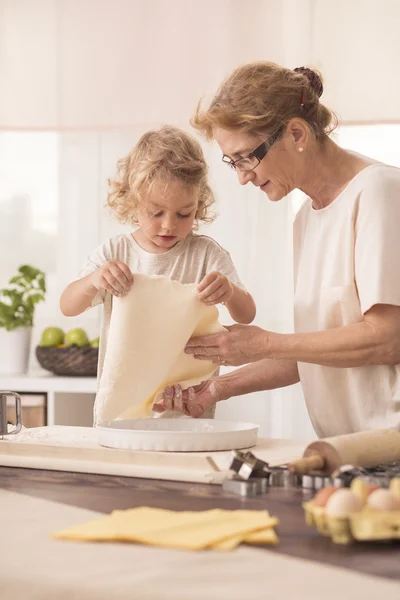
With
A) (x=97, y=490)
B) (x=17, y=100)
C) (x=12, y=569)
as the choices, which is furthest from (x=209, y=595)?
(x=17, y=100)

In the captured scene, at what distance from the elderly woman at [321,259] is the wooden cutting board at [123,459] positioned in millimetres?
209

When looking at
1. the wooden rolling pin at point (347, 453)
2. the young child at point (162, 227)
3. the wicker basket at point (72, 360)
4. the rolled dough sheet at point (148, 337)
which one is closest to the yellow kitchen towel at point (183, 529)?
the wooden rolling pin at point (347, 453)

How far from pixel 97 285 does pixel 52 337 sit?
4.63ft

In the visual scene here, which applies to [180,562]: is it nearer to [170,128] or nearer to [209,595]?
[209,595]

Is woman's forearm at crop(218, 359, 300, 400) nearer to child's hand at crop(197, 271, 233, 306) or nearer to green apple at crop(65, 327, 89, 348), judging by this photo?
child's hand at crop(197, 271, 233, 306)

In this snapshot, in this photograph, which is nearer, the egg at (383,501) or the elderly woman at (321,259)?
the egg at (383,501)

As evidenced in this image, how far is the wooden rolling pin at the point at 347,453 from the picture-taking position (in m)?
1.24

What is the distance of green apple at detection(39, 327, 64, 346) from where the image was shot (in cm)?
321

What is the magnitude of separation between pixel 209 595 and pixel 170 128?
1690mm

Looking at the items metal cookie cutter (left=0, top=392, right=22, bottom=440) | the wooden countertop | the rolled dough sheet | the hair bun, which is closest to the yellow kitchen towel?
the wooden countertop

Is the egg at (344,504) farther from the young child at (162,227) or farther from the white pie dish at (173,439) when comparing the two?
the young child at (162,227)

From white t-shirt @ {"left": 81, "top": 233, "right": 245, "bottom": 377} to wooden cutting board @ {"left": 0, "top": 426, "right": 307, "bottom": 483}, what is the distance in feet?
2.01

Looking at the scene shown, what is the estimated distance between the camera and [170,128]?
229 centimetres

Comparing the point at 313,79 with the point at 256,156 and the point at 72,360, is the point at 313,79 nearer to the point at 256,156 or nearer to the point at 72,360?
the point at 256,156
